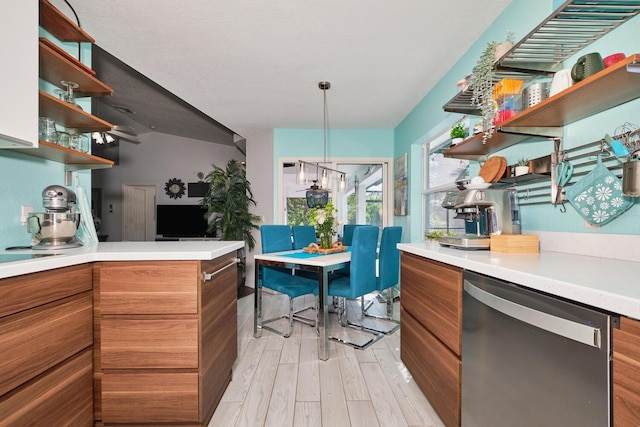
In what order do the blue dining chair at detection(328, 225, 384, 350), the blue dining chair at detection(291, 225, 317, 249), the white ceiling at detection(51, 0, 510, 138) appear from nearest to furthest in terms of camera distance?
the white ceiling at detection(51, 0, 510, 138) → the blue dining chair at detection(328, 225, 384, 350) → the blue dining chair at detection(291, 225, 317, 249)

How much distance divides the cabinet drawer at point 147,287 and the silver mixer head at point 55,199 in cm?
44

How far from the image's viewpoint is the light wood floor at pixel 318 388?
5.10 ft

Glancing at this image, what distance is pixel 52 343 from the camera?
1096 mm

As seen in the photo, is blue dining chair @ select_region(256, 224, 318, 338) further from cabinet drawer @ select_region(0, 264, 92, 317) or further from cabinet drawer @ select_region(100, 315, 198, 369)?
cabinet drawer @ select_region(0, 264, 92, 317)

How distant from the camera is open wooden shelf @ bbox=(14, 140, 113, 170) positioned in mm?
1480

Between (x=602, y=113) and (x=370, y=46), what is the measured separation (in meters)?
1.60

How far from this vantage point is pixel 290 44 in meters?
2.26

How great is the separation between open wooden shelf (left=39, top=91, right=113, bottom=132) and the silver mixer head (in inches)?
16.3

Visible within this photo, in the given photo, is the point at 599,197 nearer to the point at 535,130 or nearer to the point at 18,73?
the point at 535,130

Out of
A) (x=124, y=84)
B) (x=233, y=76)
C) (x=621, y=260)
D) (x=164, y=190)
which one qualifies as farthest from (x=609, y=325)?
(x=164, y=190)

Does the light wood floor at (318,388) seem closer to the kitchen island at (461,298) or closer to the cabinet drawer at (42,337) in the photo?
the kitchen island at (461,298)

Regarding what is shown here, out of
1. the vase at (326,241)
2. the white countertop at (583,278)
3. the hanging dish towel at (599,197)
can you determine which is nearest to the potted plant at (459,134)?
the hanging dish towel at (599,197)

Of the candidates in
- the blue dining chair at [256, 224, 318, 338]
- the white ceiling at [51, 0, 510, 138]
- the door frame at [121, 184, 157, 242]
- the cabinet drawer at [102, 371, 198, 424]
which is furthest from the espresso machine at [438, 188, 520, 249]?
the door frame at [121, 184, 157, 242]

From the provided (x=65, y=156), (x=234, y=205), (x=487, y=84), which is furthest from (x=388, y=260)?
(x=234, y=205)
